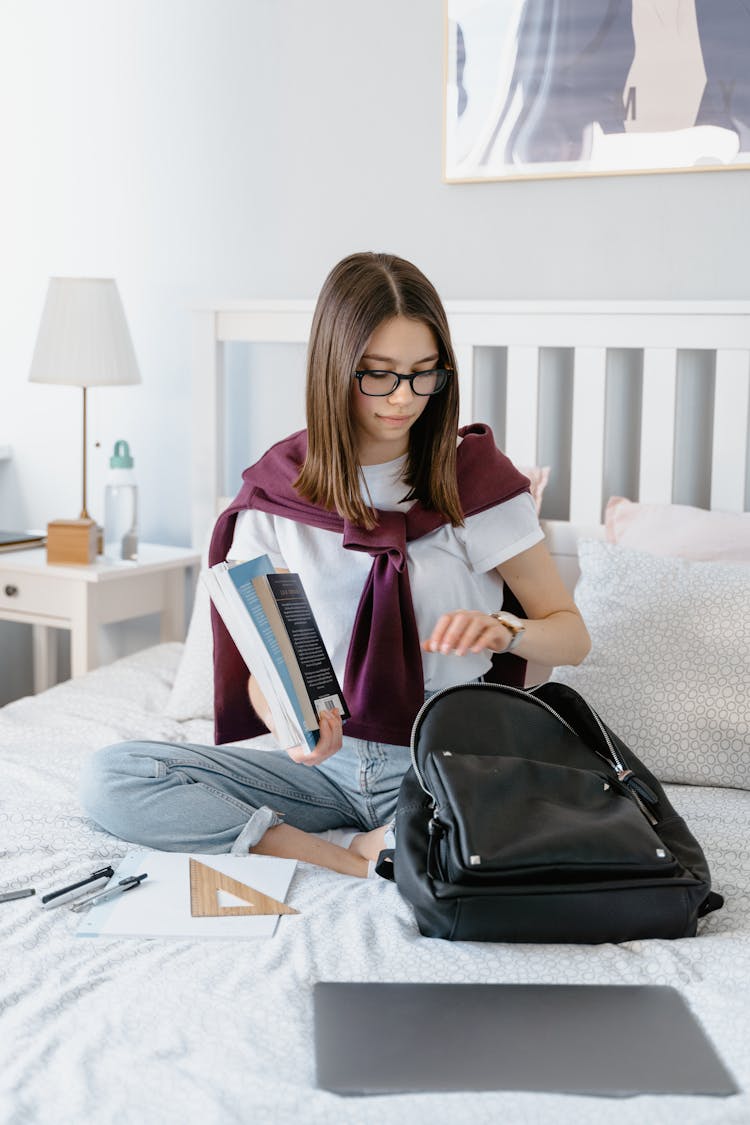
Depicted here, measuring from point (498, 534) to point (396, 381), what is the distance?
9.4 inches

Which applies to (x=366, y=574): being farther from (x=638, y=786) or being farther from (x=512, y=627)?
(x=638, y=786)

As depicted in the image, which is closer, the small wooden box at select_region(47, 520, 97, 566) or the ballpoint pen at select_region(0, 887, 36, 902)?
the ballpoint pen at select_region(0, 887, 36, 902)

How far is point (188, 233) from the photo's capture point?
2.51 metres

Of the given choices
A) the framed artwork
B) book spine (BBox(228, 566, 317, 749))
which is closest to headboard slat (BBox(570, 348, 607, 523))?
the framed artwork

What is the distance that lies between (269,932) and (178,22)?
1.99 metres

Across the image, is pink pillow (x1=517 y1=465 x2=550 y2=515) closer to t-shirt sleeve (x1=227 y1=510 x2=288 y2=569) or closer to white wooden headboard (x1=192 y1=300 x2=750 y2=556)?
white wooden headboard (x1=192 y1=300 x2=750 y2=556)

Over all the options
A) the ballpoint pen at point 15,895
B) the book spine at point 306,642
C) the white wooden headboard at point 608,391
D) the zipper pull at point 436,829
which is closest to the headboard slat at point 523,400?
the white wooden headboard at point 608,391

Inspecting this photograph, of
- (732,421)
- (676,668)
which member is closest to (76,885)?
(676,668)

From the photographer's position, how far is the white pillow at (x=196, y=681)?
1873mm

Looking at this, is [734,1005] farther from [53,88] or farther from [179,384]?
[53,88]

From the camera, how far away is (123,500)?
242 centimetres

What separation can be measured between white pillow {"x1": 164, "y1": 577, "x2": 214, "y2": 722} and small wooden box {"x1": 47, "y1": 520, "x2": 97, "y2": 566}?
0.45m

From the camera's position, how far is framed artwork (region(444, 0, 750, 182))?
1950 mm

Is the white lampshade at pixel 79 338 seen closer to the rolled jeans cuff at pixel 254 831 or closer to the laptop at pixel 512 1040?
the rolled jeans cuff at pixel 254 831
